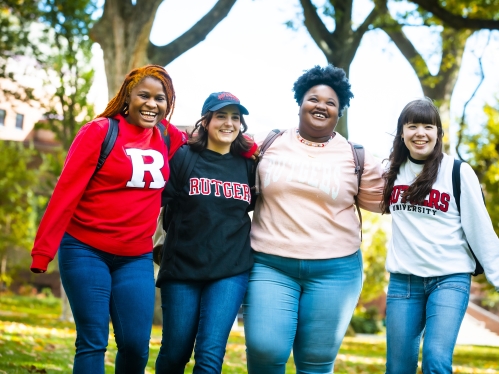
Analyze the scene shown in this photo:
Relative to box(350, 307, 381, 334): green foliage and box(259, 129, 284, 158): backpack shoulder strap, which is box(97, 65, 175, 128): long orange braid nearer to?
box(259, 129, 284, 158): backpack shoulder strap

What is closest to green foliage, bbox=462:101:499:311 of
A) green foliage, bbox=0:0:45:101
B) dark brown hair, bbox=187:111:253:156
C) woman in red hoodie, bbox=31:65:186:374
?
green foliage, bbox=0:0:45:101

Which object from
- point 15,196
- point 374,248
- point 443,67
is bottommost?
point 374,248

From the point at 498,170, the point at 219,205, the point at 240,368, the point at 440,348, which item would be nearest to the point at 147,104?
the point at 219,205

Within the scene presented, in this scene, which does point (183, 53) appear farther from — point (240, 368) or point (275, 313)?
point (275, 313)

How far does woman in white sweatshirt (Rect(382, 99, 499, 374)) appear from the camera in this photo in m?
3.98

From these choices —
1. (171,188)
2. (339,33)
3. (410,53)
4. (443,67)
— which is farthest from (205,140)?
(410,53)

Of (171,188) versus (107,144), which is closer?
(107,144)

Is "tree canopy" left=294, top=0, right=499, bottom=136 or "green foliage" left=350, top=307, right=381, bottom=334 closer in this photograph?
"tree canopy" left=294, top=0, right=499, bottom=136

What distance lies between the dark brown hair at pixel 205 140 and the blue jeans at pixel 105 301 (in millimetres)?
866

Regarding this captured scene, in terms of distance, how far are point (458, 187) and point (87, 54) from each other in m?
14.4

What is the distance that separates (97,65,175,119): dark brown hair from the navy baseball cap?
11.0 inches

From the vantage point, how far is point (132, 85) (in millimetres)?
4262

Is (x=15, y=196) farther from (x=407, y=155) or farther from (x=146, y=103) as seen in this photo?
(x=407, y=155)

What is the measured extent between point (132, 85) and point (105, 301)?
1.45 meters
